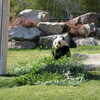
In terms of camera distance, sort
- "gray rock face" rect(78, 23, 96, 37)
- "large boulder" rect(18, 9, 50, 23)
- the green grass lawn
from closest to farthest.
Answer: the green grass lawn, "gray rock face" rect(78, 23, 96, 37), "large boulder" rect(18, 9, 50, 23)

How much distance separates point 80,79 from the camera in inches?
211

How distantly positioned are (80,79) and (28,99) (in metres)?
1.55

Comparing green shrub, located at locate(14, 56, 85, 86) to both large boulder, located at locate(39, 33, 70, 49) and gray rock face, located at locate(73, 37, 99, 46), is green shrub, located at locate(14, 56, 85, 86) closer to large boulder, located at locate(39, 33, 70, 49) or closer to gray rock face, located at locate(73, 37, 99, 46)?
large boulder, located at locate(39, 33, 70, 49)

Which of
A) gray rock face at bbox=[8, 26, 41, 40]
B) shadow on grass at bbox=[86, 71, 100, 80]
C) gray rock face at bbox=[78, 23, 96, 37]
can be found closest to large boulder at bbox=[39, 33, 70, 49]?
gray rock face at bbox=[8, 26, 41, 40]

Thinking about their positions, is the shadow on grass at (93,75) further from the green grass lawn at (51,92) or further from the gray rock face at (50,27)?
the gray rock face at (50,27)

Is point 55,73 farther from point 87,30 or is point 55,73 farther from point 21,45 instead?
point 87,30

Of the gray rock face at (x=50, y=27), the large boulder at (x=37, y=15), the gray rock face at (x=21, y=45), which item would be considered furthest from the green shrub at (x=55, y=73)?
the large boulder at (x=37, y=15)

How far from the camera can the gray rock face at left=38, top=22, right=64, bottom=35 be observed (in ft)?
42.6

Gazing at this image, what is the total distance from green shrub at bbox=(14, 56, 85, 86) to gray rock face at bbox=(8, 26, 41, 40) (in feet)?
19.7

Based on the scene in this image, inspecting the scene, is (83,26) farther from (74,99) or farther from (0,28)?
(74,99)

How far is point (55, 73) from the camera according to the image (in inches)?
222

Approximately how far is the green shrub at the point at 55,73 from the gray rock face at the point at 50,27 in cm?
658

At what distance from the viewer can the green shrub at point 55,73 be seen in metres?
5.16

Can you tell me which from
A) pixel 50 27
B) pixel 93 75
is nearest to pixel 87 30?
pixel 50 27
